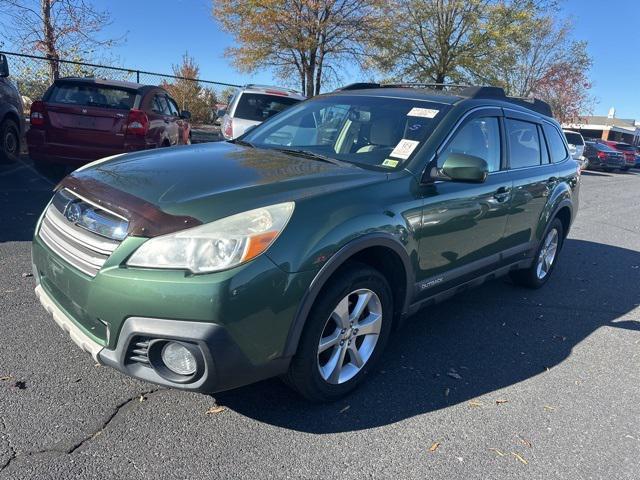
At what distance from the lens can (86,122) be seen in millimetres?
7578

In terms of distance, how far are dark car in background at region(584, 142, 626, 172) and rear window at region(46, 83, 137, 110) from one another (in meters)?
23.4

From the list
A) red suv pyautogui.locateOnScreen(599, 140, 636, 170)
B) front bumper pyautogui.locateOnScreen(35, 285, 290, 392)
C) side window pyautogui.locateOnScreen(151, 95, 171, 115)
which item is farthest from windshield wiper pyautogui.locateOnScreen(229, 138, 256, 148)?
red suv pyautogui.locateOnScreen(599, 140, 636, 170)

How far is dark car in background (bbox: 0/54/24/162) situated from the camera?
838 centimetres

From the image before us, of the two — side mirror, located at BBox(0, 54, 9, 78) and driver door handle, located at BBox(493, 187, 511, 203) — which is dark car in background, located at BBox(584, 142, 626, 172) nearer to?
driver door handle, located at BBox(493, 187, 511, 203)

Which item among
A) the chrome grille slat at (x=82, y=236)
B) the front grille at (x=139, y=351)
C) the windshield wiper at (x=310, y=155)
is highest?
the windshield wiper at (x=310, y=155)

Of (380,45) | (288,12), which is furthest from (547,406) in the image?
(380,45)

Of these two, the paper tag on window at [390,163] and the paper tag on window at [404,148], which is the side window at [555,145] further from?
the paper tag on window at [390,163]

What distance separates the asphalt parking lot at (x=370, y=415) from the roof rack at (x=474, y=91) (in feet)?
6.08

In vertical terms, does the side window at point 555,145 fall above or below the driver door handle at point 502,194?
above

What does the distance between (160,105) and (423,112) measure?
6538mm

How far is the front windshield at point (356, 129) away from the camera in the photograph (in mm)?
3449

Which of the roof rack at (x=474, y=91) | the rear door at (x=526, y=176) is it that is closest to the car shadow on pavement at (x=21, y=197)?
the roof rack at (x=474, y=91)

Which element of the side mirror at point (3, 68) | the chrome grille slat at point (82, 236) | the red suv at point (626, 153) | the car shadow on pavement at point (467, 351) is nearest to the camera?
the chrome grille slat at point (82, 236)

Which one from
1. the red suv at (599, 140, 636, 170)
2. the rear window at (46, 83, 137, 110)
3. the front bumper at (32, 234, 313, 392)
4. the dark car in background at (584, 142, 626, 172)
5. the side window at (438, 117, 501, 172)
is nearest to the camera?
the front bumper at (32, 234, 313, 392)
